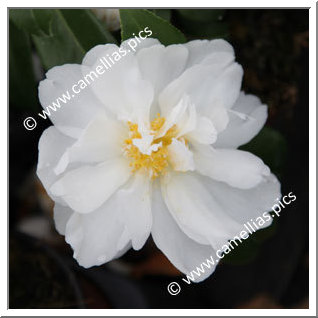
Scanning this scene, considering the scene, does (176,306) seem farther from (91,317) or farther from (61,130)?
(61,130)

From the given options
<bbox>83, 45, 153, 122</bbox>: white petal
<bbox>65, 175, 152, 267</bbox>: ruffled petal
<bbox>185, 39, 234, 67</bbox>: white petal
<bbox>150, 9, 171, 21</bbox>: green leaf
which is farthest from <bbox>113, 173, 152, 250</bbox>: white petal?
<bbox>150, 9, 171, 21</bbox>: green leaf

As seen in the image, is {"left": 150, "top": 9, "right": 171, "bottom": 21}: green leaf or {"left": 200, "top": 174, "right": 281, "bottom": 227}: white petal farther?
{"left": 150, "top": 9, "right": 171, "bottom": 21}: green leaf

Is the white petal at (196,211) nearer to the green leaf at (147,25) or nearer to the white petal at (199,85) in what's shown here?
Answer: the white petal at (199,85)

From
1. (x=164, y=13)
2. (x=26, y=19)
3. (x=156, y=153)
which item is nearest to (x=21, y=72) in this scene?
(x=26, y=19)

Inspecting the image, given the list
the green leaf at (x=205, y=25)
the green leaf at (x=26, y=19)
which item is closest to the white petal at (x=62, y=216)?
the green leaf at (x=26, y=19)

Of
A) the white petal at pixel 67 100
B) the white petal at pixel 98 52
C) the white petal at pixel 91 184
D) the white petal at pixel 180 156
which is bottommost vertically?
the white petal at pixel 91 184

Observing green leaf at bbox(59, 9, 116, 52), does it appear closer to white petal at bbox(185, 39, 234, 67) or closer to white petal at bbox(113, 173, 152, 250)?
white petal at bbox(185, 39, 234, 67)

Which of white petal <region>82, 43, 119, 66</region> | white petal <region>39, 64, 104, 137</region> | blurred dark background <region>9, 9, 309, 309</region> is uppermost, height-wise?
white petal <region>82, 43, 119, 66</region>

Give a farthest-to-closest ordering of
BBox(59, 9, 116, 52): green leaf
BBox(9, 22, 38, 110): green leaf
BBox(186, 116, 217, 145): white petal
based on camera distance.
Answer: BBox(9, 22, 38, 110): green leaf, BBox(59, 9, 116, 52): green leaf, BBox(186, 116, 217, 145): white petal
